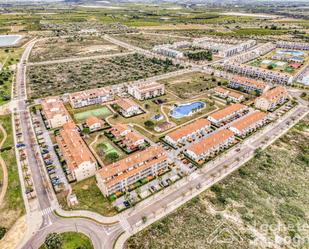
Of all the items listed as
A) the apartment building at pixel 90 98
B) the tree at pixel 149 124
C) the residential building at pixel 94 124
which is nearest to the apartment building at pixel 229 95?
the tree at pixel 149 124

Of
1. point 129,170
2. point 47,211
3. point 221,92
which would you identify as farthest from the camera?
point 221,92

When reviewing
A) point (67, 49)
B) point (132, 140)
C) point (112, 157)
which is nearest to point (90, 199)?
point (112, 157)

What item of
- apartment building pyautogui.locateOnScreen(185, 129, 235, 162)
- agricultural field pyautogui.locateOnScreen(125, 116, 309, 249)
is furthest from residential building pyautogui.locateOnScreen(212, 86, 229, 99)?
agricultural field pyautogui.locateOnScreen(125, 116, 309, 249)

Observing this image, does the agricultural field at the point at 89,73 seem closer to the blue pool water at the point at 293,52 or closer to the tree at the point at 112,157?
the tree at the point at 112,157

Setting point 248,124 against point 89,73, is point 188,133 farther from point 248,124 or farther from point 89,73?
point 89,73

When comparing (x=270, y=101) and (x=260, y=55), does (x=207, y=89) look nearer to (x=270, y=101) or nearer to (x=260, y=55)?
(x=270, y=101)

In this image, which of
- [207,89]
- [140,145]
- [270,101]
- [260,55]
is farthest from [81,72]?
[260,55]
